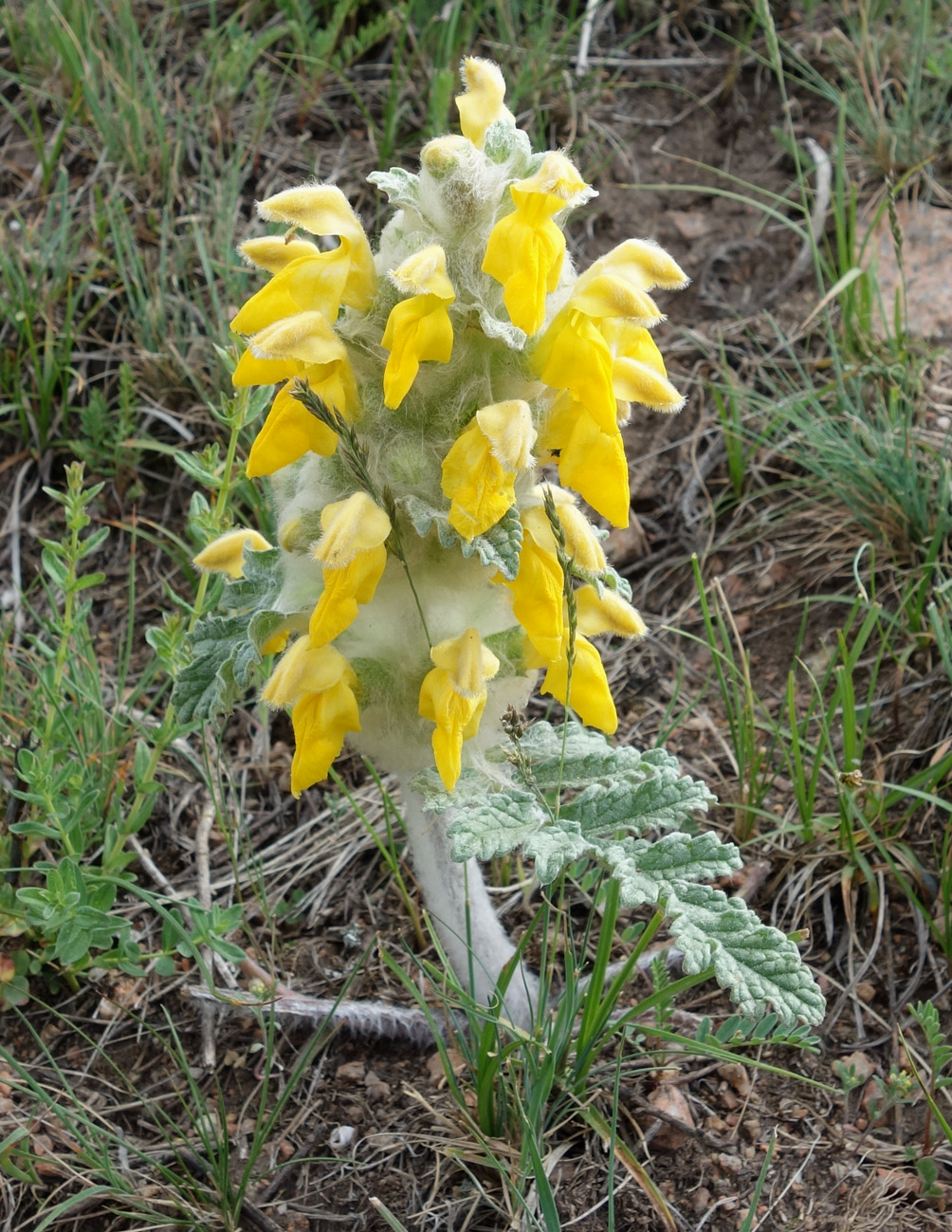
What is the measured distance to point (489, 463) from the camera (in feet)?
4.92

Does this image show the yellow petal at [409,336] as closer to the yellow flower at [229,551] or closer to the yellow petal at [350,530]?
the yellow petal at [350,530]

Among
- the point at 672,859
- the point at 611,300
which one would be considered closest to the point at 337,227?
the point at 611,300

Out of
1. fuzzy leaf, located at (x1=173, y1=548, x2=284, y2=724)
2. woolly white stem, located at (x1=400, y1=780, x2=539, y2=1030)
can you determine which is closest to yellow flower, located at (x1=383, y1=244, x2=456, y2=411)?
fuzzy leaf, located at (x1=173, y1=548, x2=284, y2=724)

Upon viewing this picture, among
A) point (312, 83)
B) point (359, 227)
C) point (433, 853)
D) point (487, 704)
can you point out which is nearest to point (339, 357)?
point (359, 227)

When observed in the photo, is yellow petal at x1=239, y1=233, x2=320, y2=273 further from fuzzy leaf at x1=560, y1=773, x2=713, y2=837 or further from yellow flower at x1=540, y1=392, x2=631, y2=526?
fuzzy leaf at x1=560, y1=773, x2=713, y2=837

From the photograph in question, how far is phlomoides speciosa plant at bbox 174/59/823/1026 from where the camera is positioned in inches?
58.3

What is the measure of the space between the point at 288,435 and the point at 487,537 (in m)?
0.33

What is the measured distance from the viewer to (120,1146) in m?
1.97

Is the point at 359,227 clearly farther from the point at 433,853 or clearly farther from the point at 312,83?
the point at 312,83

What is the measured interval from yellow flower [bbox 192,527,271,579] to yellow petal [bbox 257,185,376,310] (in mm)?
518

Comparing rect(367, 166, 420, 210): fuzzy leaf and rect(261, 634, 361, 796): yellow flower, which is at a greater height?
rect(367, 166, 420, 210): fuzzy leaf

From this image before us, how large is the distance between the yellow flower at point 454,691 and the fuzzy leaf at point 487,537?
0.14 meters

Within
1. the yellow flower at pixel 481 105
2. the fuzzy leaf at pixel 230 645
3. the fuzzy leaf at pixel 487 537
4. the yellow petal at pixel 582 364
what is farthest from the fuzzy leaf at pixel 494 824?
the yellow flower at pixel 481 105

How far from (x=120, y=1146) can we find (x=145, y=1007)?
286mm
